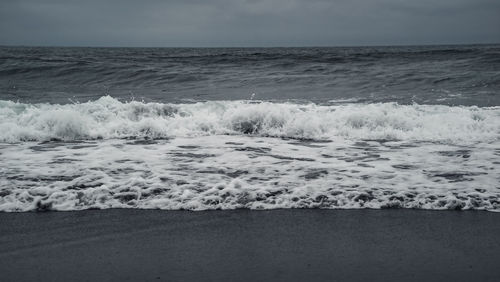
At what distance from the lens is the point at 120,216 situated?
4.29m

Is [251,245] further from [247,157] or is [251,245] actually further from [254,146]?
[254,146]

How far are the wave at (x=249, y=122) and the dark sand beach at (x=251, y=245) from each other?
175 inches

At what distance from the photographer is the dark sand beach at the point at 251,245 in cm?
314

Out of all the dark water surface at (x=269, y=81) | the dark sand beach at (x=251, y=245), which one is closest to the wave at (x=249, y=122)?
the dark water surface at (x=269, y=81)

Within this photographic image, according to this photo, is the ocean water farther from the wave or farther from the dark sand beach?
the dark sand beach

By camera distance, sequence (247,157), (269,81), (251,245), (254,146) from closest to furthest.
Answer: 1. (251,245)
2. (247,157)
3. (254,146)
4. (269,81)

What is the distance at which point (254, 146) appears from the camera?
25.3ft

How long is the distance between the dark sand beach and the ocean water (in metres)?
0.32

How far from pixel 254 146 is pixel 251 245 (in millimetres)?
4137

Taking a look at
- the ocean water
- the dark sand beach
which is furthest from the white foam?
the dark sand beach

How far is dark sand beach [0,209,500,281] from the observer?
3.14m

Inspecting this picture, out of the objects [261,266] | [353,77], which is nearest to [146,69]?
[353,77]

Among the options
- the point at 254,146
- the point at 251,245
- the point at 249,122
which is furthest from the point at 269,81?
the point at 251,245

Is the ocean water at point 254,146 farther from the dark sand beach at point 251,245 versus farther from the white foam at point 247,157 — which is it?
the dark sand beach at point 251,245
